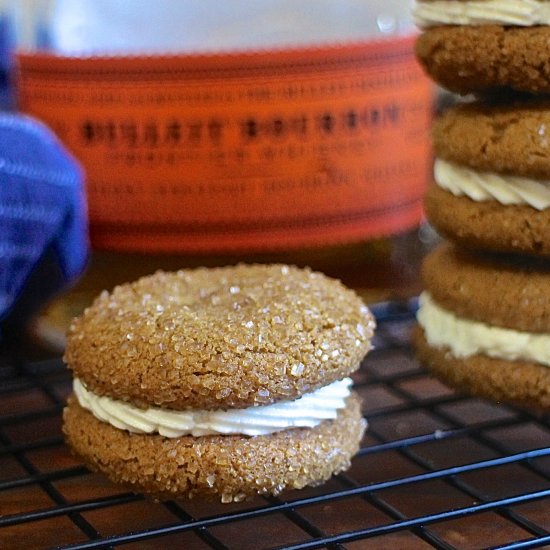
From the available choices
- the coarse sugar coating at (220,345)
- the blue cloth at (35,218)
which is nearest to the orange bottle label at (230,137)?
the blue cloth at (35,218)

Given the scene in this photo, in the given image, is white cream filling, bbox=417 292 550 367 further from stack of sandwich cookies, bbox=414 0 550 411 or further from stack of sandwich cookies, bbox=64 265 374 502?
stack of sandwich cookies, bbox=64 265 374 502

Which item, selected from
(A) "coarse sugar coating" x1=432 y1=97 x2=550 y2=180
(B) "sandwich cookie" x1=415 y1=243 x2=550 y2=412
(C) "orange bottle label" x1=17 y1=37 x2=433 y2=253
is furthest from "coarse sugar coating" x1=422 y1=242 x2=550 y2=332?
(C) "orange bottle label" x1=17 y1=37 x2=433 y2=253

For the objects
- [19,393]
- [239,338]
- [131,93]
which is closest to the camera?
[239,338]

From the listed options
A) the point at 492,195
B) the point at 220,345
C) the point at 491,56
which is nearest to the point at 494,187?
the point at 492,195

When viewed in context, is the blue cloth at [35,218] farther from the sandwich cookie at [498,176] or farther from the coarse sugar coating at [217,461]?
the sandwich cookie at [498,176]

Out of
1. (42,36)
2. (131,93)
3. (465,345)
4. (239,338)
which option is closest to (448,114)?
(465,345)

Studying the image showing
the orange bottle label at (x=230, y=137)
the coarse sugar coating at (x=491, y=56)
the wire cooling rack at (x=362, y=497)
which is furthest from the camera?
the orange bottle label at (x=230, y=137)

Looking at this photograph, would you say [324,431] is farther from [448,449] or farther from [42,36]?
[42,36]
